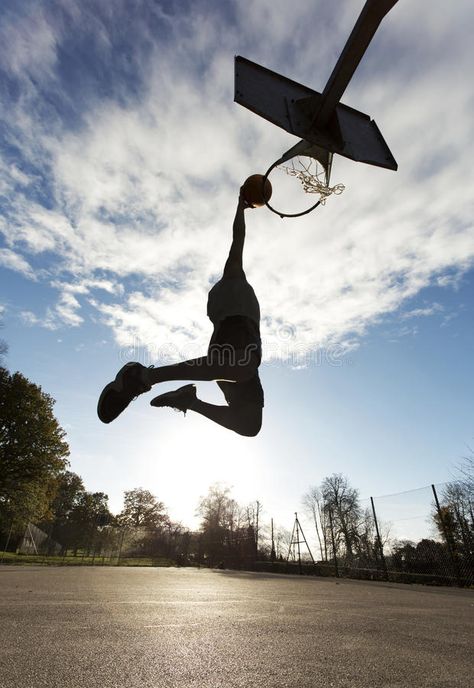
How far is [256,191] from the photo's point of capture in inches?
157

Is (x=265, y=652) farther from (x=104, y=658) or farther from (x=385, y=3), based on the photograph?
(x=385, y=3)

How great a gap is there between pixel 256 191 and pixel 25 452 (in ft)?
73.7

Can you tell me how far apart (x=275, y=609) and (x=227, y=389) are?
76.7 inches

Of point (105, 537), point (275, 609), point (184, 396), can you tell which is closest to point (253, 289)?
point (184, 396)

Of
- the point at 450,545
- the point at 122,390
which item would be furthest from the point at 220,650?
the point at 450,545

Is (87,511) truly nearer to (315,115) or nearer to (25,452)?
(25,452)

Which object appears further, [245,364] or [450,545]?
[450,545]

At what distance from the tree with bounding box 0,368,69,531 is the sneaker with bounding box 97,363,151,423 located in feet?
70.7

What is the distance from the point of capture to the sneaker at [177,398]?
3.55 m

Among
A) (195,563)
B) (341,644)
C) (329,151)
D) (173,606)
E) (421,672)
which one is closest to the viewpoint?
(421,672)

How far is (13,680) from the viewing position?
1.29 m

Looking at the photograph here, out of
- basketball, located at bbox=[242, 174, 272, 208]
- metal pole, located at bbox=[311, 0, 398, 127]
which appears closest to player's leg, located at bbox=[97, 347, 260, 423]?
basketball, located at bbox=[242, 174, 272, 208]

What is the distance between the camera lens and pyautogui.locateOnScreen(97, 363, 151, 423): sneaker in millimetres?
3219

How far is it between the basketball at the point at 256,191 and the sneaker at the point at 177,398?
1.95 m
